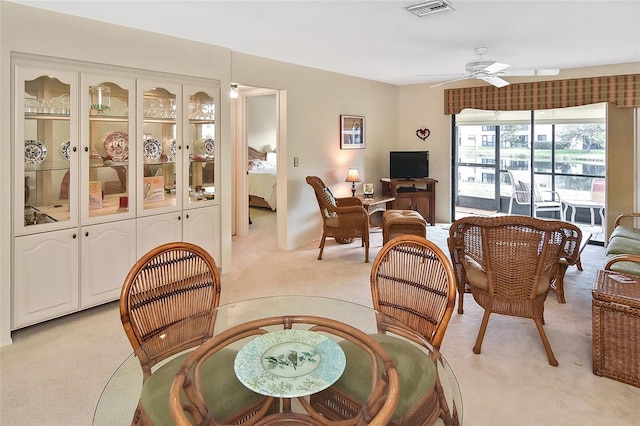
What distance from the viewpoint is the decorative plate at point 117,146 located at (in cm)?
347

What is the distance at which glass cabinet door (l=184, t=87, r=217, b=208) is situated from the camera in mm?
4043

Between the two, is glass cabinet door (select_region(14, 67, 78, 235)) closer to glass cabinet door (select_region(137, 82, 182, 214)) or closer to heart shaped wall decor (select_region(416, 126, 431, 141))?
glass cabinet door (select_region(137, 82, 182, 214))

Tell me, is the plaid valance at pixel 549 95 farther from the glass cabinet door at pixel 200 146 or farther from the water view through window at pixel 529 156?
the glass cabinet door at pixel 200 146

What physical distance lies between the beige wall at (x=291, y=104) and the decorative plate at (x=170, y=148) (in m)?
0.51

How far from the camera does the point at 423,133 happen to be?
280 inches

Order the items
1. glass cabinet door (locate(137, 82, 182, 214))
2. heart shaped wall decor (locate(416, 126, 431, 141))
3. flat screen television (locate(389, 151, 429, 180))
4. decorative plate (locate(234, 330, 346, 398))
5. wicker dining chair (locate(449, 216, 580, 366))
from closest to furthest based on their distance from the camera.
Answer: decorative plate (locate(234, 330, 346, 398)), wicker dining chair (locate(449, 216, 580, 366)), glass cabinet door (locate(137, 82, 182, 214)), flat screen television (locate(389, 151, 429, 180)), heart shaped wall decor (locate(416, 126, 431, 141))

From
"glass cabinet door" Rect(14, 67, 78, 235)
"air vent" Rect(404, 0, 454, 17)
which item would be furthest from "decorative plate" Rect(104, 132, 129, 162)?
"air vent" Rect(404, 0, 454, 17)

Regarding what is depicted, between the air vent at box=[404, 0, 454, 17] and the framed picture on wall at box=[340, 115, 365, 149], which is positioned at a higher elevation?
the air vent at box=[404, 0, 454, 17]

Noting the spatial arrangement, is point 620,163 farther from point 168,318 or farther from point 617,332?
point 168,318

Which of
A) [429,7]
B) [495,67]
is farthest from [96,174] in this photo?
[495,67]

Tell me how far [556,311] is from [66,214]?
3835 mm

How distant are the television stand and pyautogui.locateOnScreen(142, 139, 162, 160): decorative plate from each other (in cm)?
374

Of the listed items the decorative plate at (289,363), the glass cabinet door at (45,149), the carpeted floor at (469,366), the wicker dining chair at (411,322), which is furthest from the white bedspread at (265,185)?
the decorative plate at (289,363)

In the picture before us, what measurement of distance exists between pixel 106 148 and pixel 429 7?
2.65 m
